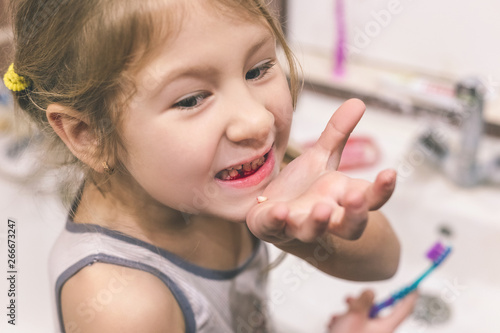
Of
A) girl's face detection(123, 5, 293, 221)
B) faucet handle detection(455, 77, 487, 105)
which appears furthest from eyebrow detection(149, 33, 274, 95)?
faucet handle detection(455, 77, 487, 105)

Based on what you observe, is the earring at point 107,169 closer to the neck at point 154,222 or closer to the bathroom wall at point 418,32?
the neck at point 154,222

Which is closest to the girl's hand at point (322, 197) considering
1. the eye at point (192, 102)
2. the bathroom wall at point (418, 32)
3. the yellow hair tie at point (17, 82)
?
the eye at point (192, 102)

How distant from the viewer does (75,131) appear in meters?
0.48

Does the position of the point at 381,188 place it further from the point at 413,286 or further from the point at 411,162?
the point at 411,162

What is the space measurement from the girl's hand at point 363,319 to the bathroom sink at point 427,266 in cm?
13

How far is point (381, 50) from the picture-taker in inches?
39.6

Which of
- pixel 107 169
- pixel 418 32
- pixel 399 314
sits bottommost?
pixel 399 314

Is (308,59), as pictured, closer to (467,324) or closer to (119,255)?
(467,324)

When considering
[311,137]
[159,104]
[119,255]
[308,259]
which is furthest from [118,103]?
[311,137]

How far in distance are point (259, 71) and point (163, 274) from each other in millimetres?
236

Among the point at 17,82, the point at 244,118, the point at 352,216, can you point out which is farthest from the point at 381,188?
the point at 17,82

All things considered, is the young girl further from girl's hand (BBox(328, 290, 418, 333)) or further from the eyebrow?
girl's hand (BBox(328, 290, 418, 333))

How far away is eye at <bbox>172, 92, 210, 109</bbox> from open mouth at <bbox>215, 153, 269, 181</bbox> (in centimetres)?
7

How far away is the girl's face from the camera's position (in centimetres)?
41
